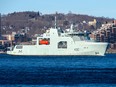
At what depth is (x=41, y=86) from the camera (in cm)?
5903

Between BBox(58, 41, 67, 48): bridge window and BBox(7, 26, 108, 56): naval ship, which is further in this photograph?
BBox(58, 41, 67, 48): bridge window

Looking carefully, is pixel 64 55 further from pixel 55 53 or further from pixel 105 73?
pixel 105 73

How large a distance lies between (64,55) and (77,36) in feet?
26.2

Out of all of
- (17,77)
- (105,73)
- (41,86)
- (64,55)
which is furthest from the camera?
(64,55)

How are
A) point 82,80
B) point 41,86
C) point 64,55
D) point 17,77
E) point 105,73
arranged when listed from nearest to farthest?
point 41,86 → point 82,80 → point 17,77 → point 105,73 → point 64,55

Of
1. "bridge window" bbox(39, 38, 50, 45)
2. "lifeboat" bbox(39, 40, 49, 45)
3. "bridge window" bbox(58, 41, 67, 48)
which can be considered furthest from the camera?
"bridge window" bbox(39, 38, 50, 45)

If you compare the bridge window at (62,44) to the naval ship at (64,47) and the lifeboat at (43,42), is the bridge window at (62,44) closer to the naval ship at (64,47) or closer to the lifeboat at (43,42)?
the naval ship at (64,47)

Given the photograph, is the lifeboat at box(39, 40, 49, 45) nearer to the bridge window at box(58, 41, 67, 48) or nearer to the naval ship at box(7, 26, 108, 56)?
the naval ship at box(7, 26, 108, 56)

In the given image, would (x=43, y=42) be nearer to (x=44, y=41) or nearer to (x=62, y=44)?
(x=44, y=41)

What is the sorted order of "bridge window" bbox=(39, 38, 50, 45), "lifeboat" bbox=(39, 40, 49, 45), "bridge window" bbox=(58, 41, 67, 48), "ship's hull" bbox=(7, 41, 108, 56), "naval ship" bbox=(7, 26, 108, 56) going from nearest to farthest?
"ship's hull" bbox=(7, 41, 108, 56), "naval ship" bbox=(7, 26, 108, 56), "bridge window" bbox=(58, 41, 67, 48), "lifeboat" bbox=(39, 40, 49, 45), "bridge window" bbox=(39, 38, 50, 45)

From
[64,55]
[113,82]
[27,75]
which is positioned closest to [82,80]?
[113,82]

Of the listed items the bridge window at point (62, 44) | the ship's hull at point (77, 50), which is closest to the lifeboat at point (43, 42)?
the ship's hull at point (77, 50)

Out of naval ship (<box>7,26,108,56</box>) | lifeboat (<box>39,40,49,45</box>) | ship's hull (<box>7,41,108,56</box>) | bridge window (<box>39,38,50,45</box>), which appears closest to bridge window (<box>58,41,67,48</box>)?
naval ship (<box>7,26,108,56</box>)

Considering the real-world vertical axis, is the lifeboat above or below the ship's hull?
above
